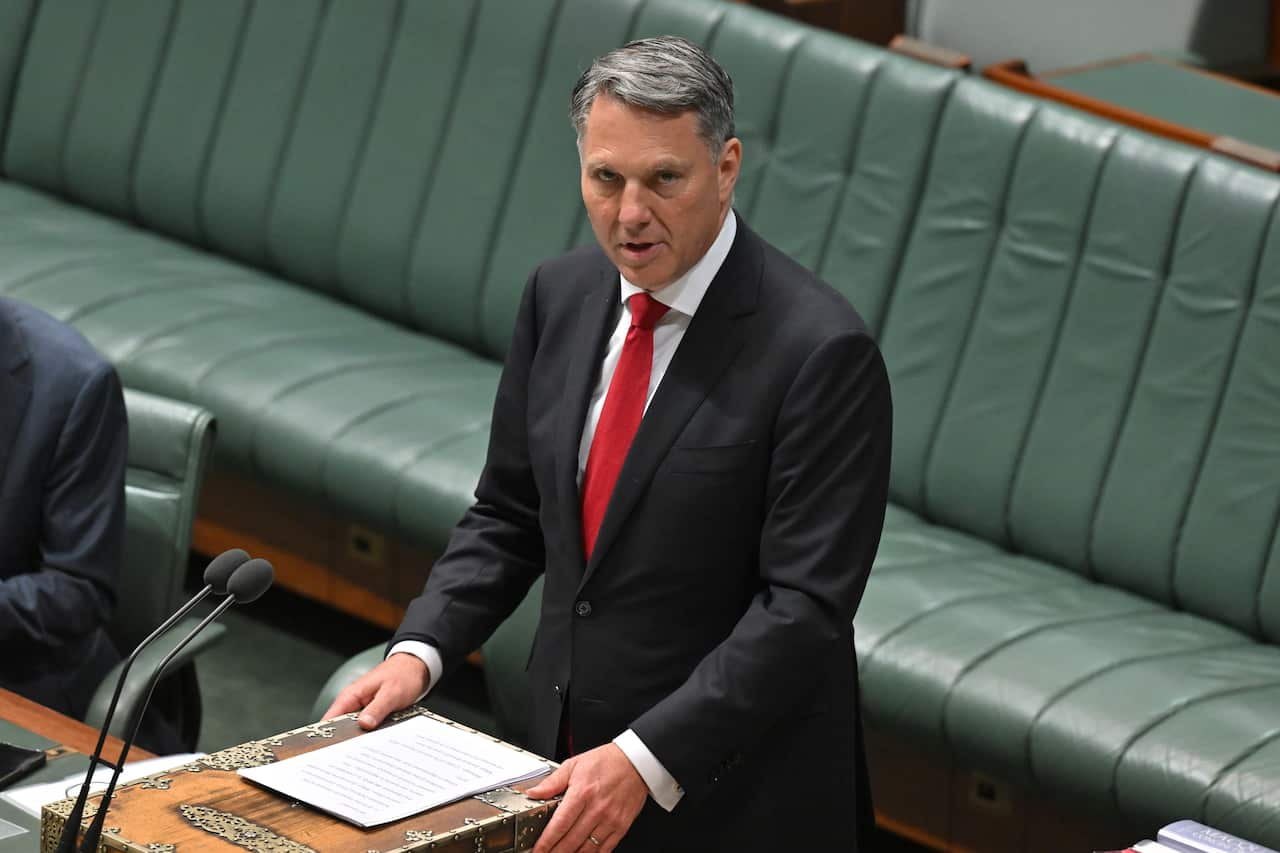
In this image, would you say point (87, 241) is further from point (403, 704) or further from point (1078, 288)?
point (403, 704)

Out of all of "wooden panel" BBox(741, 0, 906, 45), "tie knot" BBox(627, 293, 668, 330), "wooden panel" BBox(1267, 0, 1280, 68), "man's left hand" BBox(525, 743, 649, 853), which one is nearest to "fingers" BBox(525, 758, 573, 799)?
"man's left hand" BBox(525, 743, 649, 853)

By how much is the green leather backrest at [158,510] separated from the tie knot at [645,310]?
1.13 metres

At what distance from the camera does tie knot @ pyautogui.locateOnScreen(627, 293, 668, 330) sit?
85.6 inches

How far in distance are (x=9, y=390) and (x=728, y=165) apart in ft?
4.50

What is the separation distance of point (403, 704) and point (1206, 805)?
1558 millimetres

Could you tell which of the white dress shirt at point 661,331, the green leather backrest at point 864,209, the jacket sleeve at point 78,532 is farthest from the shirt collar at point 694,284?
the green leather backrest at point 864,209

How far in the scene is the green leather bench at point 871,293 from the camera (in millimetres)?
3551

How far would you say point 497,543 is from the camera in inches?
91.7

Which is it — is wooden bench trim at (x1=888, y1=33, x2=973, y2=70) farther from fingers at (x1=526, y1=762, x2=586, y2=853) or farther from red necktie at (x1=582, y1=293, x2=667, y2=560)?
fingers at (x1=526, y1=762, x2=586, y2=853)

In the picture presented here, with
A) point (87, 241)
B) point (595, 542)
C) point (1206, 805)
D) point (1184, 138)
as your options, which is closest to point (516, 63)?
point (87, 241)

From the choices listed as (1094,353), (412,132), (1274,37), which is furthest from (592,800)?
(1274,37)

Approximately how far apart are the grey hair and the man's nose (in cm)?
8

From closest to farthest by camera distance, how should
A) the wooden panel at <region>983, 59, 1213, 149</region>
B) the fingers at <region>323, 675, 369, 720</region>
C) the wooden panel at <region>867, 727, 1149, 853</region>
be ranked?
1. the fingers at <region>323, 675, 369, 720</region>
2. the wooden panel at <region>867, 727, 1149, 853</region>
3. the wooden panel at <region>983, 59, 1213, 149</region>

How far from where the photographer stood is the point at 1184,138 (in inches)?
163
